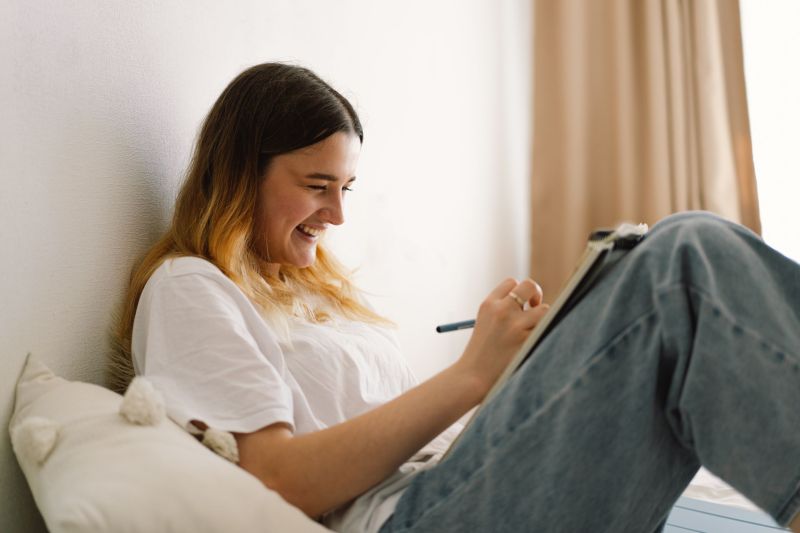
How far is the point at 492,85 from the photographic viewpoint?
8.75 ft

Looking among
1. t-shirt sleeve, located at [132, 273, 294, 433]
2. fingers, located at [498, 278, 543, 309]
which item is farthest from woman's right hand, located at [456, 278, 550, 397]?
t-shirt sleeve, located at [132, 273, 294, 433]

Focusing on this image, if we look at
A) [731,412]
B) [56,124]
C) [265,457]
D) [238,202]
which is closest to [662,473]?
[731,412]

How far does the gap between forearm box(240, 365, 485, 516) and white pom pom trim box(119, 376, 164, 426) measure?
0.12 m

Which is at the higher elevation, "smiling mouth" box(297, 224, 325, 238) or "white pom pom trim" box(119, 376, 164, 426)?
"smiling mouth" box(297, 224, 325, 238)

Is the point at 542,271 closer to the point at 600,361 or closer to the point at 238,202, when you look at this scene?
the point at 238,202

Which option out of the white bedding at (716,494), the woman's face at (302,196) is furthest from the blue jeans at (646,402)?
the white bedding at (716,494)

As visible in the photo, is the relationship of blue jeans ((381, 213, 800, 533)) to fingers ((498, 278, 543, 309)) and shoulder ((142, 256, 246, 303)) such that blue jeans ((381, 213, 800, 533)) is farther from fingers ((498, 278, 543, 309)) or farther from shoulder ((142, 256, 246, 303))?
shoulder ((142, 256, 246, 303))

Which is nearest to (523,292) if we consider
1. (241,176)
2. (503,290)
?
(503,290)

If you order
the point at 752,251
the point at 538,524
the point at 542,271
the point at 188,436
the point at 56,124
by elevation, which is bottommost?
the point at 542,271

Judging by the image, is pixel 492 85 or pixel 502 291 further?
pixel 492 85

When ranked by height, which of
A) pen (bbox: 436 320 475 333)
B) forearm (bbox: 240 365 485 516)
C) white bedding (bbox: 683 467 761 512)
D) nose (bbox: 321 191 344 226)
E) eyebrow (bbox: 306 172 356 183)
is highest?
eyebrow (bbox: 306 172 356 183)

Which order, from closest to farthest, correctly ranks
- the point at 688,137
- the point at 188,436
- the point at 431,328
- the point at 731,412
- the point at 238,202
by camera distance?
1. the point at 731,412
2. the point at 188,436
3. the point at 238,202
4. the point at 431,328
5. the point at 688,137

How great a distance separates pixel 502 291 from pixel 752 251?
286mm

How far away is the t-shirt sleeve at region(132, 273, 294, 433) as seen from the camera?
2.86 ft
